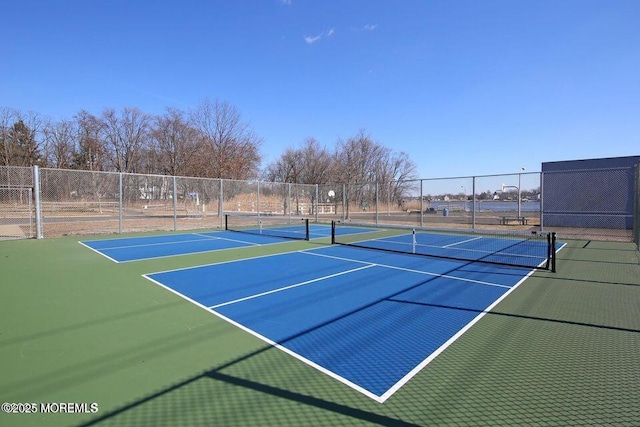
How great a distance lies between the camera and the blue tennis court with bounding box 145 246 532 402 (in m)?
3.96

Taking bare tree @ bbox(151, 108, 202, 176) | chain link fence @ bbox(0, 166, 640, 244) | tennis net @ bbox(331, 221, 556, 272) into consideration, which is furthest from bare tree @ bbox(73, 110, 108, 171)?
tennis net @ bbox(331, 221, 556, 272)

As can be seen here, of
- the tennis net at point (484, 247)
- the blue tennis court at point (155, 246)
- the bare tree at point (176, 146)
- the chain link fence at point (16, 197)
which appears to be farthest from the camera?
the bare tree at point (176, 146)

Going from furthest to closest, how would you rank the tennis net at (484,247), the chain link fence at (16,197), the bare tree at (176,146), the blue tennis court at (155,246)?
the bare tree at (176,146), the chain link fence at (16,197), the blue tennis court at (155,246), the tennis net at (484,247)

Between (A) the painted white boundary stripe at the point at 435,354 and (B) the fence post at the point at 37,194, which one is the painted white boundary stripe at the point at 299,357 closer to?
(A) the painted white boundary stripe at the point at 435,354

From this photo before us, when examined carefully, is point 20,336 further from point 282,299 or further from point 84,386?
point 282,299

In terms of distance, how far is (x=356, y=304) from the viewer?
5953 millimetres

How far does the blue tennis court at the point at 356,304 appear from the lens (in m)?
3.96

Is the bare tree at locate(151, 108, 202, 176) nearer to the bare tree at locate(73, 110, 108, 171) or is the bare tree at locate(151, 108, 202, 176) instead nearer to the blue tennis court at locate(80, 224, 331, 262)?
the bare tree at locate(73, 110, 108, 171)

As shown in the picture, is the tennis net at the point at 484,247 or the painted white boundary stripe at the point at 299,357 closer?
the painted white boundary stripe at the point at 299,357

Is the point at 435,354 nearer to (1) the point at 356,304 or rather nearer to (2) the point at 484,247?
(1) the point at 356,304

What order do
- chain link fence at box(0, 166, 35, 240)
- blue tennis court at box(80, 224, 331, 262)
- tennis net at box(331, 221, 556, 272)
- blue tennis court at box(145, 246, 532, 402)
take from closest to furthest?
blue tennis court at box(145, 246, 532, 402) → tennis net at box(331, 221, 556, 272) → blue tennis court at box(80, 224, 331, 262) → chain link fence at box(0, 166, 35, 240)

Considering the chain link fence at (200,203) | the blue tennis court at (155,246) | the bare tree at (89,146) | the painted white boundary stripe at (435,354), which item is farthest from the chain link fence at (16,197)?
the bare tree at (89,146)

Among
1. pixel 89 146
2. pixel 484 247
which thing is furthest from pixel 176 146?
pixel 484 247

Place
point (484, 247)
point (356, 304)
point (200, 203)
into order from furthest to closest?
1. point (200, 203)
2. point (484, 247)
3. point (356, 304)
